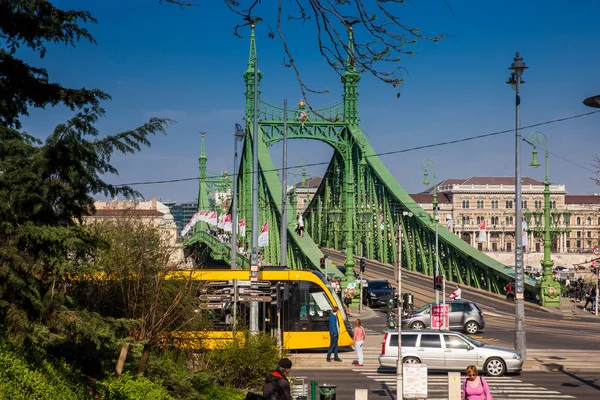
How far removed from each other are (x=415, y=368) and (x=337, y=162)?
67.0 meters

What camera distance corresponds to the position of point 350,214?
50.1 metres

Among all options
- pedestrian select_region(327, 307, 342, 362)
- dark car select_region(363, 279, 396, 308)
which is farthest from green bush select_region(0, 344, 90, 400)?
dark car select_region(363, 279, 396, 308)

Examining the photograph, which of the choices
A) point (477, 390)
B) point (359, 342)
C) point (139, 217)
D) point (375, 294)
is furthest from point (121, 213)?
point (477, 390)

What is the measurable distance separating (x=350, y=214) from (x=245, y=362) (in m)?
32.0

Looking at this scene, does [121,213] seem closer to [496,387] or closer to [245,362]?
[245,362]

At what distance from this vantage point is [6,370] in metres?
11.3

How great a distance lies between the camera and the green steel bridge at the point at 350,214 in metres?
58.2

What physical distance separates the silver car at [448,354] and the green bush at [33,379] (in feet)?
42.3

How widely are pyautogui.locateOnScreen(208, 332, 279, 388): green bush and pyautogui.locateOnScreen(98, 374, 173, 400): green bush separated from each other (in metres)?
3.02

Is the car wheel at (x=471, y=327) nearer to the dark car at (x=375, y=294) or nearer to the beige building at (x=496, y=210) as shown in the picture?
the dark car at (x=375, y=294)

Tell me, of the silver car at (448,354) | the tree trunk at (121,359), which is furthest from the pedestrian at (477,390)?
the silver car at (448,354)

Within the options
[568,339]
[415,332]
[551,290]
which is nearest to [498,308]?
[551,290]

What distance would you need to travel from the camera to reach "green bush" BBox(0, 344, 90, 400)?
11.3 m

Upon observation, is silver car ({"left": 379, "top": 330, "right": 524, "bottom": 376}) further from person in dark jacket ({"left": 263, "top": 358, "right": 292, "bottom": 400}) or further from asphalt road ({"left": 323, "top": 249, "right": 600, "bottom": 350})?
person in dark jacket ({"left": 263, "top": 358, "right": 292, "bottom": 400})
